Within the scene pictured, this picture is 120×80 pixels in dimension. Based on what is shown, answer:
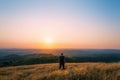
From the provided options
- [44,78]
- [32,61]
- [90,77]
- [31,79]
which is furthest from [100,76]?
[32,61]

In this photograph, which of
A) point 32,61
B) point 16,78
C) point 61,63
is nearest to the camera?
point 16,78

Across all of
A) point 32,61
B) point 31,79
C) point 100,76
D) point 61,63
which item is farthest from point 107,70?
→ point 32,61

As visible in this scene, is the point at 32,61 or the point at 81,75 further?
the point at 32,61

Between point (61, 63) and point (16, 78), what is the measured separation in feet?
22.0

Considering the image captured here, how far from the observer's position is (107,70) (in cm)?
1669

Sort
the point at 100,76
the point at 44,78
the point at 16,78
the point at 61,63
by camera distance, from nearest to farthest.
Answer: the point at 100,76, the point at 44,78, the point at 16,78, the point at 61,63

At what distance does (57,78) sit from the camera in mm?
15250

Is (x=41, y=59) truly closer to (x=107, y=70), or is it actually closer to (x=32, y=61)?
(x=32, y=61)

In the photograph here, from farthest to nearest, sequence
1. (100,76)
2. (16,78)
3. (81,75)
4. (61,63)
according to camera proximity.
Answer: (61,63) < (16,78) < (81,75) < (100,76)

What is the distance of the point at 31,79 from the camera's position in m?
16.7

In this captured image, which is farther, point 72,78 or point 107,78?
point 72,78

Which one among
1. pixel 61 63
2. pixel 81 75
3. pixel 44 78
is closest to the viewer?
pixel 81 75

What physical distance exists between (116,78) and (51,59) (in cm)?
7658

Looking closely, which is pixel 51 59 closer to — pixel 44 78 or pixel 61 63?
pixel 61 63
